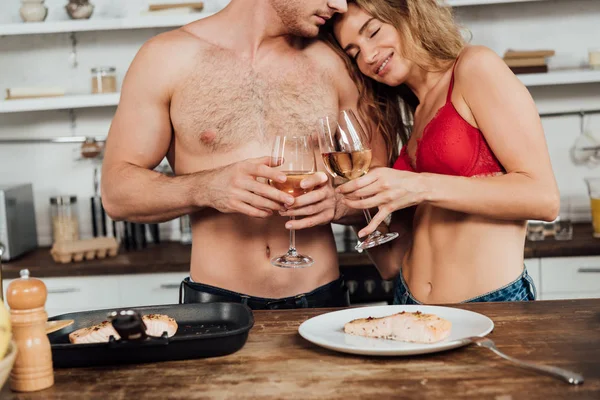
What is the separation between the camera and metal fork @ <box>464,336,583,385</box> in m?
1.11

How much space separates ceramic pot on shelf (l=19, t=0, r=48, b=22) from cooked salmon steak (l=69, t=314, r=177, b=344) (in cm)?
254

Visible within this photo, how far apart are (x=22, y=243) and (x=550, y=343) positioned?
289 centimetres

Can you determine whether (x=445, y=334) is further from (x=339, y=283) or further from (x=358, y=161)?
(x=339, y=283)

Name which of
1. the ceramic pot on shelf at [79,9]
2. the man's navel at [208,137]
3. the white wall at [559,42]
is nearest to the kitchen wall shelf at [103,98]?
the white wall at [559,42]

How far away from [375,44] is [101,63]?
2.14 m

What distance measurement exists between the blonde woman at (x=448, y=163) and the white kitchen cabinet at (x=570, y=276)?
1.14m

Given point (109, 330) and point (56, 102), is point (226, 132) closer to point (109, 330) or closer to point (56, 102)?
point (109, 330)

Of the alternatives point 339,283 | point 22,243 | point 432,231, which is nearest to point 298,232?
point 339,283

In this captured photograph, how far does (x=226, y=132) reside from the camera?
2.17 m

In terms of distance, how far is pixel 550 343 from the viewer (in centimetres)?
131

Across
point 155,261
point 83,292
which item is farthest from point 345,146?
point 83,292

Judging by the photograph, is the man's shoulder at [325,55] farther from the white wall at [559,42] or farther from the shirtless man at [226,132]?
the white wall at [559,42]

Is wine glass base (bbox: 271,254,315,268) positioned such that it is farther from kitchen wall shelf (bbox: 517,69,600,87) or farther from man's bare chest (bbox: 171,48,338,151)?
kitchen wall shelf (bbox: 517,69,600,87)

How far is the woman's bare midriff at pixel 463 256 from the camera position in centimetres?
187
